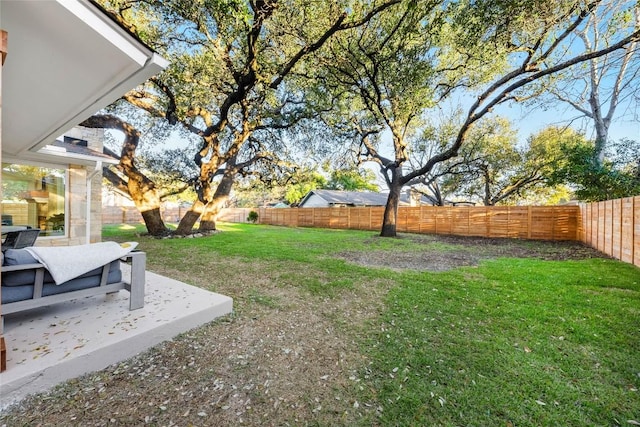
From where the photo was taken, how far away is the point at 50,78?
2.61 meters

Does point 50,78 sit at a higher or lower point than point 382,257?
higher

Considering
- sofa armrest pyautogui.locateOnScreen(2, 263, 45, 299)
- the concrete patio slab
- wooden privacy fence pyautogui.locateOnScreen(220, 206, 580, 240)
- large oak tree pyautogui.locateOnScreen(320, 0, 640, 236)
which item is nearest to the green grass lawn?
the concrete patio slab

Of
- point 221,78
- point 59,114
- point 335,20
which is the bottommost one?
point 59,114

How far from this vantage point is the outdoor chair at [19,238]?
458 cm

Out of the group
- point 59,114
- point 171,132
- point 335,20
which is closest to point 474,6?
point 335,20

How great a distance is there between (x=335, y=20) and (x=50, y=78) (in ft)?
19.0

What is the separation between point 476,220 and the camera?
1297 cm

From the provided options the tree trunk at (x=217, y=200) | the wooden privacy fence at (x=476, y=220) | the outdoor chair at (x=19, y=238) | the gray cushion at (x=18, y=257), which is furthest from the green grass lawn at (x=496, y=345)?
the tree trunk at (x=217, y=200)

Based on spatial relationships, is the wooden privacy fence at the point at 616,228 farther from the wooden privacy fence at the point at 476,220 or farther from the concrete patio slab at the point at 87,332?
the concrete patio slab at the point at 87,332

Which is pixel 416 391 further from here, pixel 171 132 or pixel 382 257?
pixel 171 132

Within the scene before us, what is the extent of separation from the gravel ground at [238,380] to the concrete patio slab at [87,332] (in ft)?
0.34

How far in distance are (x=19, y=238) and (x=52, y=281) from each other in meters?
3.31

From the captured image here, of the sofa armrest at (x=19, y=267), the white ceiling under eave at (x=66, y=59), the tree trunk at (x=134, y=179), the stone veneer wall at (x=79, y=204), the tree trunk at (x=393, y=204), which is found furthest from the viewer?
the tree trunk at (x=393, y=204)

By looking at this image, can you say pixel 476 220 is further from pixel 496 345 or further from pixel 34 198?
pixel 34 198
